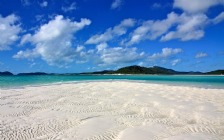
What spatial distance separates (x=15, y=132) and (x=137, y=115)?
234 inches

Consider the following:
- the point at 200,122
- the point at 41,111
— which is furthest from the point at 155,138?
the point at 41,111

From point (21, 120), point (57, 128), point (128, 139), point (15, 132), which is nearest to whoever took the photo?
point (128, 139)

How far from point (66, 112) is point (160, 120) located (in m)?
4.95

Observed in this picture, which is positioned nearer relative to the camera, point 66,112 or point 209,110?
point 66,112

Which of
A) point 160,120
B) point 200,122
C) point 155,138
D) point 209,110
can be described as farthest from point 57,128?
point 209,110

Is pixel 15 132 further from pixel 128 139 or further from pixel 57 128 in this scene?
Result: pixel 128 139

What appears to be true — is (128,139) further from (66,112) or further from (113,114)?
(66,112)

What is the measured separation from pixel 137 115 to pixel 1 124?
6.34m

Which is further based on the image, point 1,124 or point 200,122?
point 200,122

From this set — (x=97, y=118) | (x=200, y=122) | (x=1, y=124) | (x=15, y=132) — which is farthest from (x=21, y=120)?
(x=200, y=122)

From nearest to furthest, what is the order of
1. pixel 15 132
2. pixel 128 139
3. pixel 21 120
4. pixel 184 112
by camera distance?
pixel 128 139 < pixel 15 132 < pixel 21 120 < pixel 184 112

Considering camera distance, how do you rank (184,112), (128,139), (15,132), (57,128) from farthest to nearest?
(184,112)
(57,128)
(15,132)
(128,139)

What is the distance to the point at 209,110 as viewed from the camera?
14164mm

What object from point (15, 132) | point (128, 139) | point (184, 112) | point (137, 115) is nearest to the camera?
point (128, 139)
